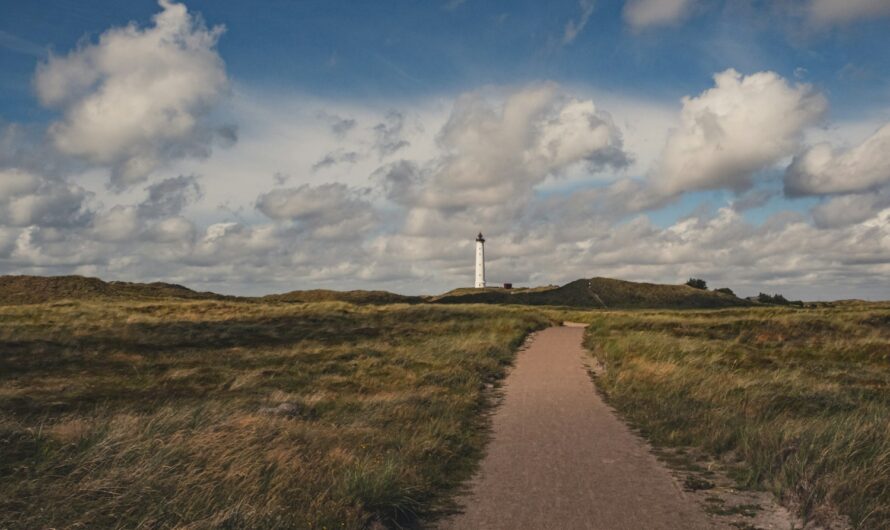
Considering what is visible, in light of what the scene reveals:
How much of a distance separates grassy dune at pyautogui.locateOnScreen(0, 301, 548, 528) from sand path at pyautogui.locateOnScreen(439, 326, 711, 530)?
0.68 m

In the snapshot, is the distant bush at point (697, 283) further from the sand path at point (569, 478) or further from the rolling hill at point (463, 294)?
the sand path at point (569, 478)

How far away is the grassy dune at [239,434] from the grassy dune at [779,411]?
4.33 metres

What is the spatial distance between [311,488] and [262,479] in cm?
64

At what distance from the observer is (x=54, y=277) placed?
115 meters

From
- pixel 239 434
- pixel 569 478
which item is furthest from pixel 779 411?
pixel 239 434

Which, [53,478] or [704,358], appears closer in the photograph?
[53,478]

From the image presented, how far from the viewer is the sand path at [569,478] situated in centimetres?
764

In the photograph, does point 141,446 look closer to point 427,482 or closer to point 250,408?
point 427,482

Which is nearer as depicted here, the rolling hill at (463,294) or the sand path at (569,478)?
the sand path at (569,478)

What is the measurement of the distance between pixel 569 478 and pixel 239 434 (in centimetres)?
514

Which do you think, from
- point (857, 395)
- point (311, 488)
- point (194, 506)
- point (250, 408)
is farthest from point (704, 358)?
point (194, 506)

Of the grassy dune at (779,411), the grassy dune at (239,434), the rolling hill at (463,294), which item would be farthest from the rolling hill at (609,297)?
the grassy dune at (239,434)

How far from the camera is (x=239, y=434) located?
31.2 feet

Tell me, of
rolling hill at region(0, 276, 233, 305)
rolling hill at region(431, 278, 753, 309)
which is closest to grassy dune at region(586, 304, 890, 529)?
rolling hill at region(431, 278, 753, 309)
